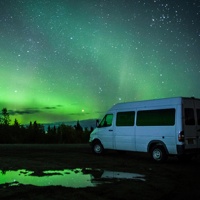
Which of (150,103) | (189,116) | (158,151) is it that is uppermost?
(150,103)

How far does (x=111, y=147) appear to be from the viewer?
16172mm

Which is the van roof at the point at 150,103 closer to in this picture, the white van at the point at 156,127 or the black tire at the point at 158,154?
the white van at the point at 156,127

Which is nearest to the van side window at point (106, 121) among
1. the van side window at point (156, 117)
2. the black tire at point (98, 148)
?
the black tire at point (98, 148)

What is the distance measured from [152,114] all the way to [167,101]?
96 centimetres

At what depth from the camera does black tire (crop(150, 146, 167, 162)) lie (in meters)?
13.8

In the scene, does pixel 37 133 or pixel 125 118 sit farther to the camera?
pixel 37 133

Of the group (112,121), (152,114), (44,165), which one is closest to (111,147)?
(112,121)

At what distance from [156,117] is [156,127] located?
41 cm

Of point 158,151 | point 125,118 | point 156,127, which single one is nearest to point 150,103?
point 156,127

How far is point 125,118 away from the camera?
15.6 meters

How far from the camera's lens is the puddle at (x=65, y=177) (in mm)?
8516

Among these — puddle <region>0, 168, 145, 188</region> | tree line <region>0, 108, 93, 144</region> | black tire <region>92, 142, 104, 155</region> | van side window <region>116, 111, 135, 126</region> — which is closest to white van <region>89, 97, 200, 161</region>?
van side window <region>116, 111, 135, 126</region>

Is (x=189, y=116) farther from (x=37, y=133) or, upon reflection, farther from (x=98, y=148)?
(x=37, y=133)

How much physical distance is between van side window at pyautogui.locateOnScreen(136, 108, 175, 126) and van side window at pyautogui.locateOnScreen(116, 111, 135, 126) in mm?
383
